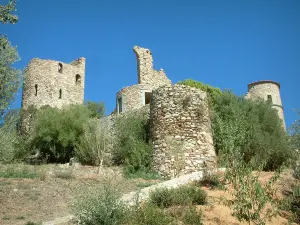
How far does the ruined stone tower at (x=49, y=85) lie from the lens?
97.7 feet

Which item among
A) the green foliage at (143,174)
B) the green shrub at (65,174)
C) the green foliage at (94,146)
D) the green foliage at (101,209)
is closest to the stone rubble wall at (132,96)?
the green foliage at (94,146)

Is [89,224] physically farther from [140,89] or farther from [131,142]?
[140,89]

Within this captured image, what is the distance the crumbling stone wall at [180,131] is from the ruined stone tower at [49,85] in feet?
48.1

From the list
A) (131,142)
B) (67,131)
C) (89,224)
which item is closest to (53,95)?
(67,131)

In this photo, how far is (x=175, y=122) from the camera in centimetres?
1577

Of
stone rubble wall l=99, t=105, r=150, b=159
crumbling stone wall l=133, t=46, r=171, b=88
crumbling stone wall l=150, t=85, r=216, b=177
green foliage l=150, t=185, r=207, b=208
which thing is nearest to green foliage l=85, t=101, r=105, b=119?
crumbling stone wall l=133, t=46, r=171, b=88

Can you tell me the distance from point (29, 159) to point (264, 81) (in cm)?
2060

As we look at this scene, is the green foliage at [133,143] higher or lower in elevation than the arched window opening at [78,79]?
lower

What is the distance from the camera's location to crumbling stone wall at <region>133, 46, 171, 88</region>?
27.9 m

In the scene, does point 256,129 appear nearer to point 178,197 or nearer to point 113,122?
point 113,122

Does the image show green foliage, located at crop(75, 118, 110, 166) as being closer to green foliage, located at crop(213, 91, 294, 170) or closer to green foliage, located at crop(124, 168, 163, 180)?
green foliage, located at crop(124, 168, 163, 180)

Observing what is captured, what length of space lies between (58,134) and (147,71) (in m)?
9.99

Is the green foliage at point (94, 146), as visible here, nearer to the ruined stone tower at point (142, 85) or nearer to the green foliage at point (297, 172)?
the ruined stone tower at point (142, 85)

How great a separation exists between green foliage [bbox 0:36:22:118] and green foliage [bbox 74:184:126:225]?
5187 millimetres
